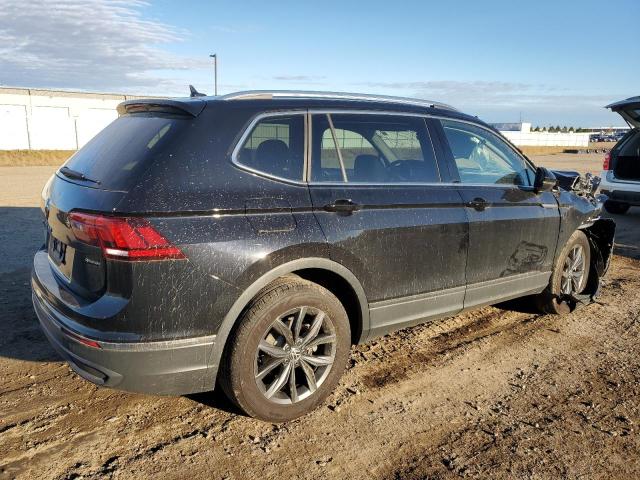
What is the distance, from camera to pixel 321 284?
3.46 m

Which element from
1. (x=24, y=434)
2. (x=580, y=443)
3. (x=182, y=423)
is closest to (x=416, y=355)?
(x=580, y=443)

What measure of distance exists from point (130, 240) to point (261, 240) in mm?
674

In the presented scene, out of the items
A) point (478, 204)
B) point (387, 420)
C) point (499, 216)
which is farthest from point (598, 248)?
point (387, 420)

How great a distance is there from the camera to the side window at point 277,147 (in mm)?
3135

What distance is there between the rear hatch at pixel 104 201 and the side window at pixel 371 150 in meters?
0.84

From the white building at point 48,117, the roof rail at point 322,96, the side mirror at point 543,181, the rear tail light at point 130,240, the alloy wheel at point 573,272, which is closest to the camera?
the rear tail light at point 130,240

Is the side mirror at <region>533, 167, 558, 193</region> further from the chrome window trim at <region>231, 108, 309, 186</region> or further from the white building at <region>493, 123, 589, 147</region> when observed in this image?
the white building at <region>493, 123, 589, 147</region>

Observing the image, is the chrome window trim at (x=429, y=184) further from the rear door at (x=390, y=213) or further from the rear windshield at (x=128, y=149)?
the rear windshield at (x=128, y=149)

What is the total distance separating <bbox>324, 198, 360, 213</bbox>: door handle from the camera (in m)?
3.31

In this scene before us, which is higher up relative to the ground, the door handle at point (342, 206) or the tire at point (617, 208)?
the door handle at point (342, 206)

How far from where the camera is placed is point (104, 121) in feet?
118

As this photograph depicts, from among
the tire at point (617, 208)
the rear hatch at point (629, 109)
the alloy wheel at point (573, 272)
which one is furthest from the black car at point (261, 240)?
the tire at point (617, 208)

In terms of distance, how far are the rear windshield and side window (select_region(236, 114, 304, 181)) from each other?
38 cm

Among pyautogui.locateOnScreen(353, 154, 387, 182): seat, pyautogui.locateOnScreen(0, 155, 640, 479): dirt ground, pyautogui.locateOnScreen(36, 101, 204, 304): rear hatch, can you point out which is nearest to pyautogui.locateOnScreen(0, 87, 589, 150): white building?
pyautogui.locateOnScreen(0, 155, 640, 479): dirt ground
